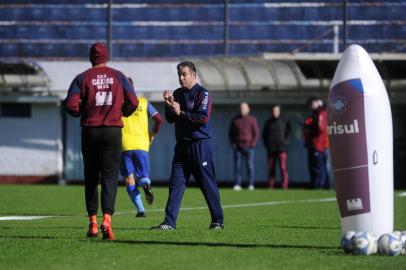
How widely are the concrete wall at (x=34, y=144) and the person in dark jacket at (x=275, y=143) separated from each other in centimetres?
665

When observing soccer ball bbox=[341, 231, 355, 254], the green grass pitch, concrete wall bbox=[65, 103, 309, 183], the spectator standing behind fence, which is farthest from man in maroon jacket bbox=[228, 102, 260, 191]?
soccer ball bbox=[341, 231, 355, 254]

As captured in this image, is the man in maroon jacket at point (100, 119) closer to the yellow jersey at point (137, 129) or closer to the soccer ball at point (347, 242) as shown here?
the soccer ball at point (347, 242)

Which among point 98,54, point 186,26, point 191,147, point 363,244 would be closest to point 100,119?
point 98,54

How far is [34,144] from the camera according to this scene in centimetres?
3362

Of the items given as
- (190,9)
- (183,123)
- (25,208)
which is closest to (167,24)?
(190,9)

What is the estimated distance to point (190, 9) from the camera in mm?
35094

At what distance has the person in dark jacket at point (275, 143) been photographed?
30266 mm

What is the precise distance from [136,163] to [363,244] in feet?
24.3

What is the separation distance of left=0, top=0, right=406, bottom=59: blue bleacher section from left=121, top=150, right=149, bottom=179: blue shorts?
1723cm

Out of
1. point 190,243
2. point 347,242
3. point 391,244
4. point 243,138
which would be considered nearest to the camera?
point 391,244

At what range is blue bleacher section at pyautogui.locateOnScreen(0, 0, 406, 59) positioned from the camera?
34000mm

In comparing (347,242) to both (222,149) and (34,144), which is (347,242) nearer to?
(222,149)

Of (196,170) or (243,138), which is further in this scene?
(243,138)

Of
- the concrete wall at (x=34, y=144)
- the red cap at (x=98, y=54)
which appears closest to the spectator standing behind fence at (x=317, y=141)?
the concrete wall at (x=34, y=144)
